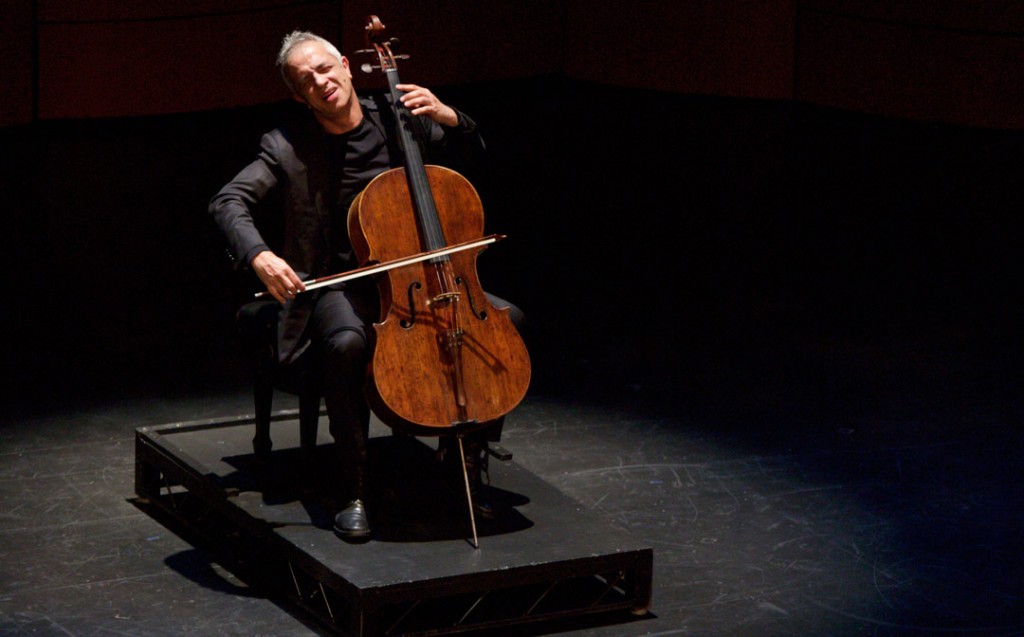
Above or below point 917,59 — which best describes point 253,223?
below

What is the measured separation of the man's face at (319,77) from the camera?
11.0 feet

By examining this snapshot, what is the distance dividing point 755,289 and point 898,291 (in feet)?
1.68

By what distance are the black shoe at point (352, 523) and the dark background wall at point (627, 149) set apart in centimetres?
224

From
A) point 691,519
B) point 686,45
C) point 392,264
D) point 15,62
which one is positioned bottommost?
point 691,519

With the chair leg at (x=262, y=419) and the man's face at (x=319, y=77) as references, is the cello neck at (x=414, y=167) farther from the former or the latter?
the chair leg at (x=262, y=419)

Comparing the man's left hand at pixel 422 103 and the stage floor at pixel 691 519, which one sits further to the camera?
the man's left hand at pixel 422 103

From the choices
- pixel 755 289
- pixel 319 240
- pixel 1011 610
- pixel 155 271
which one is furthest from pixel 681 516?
pixel 155 271

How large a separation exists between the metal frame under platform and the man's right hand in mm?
471

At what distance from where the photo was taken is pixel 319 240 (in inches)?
136

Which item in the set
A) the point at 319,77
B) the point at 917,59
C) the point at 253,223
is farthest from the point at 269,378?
the point at 917,59

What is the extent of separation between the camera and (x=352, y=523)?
124 inches

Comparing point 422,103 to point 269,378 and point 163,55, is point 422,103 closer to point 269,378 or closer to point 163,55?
point 269,378

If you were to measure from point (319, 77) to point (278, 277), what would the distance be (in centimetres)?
47

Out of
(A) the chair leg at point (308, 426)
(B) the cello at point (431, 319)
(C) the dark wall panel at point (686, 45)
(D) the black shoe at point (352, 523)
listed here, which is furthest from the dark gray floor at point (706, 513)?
(C) the dark wall panel at point (686, 45)
